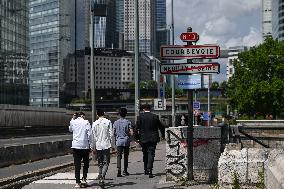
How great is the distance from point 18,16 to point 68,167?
123025mm

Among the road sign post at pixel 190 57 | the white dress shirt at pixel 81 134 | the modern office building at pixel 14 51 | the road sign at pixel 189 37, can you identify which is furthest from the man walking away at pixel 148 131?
the modern office building at pixel 14 51

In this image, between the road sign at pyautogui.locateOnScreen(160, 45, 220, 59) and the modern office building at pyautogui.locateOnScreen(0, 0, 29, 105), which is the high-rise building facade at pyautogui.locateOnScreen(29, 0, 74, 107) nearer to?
the modern office building at pyautogui.locateOnScreen(0, 0, 29, 105)

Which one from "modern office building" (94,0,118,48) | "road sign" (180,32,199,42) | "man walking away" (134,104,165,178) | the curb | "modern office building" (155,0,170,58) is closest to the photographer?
"road sign" (180,32,199,42)

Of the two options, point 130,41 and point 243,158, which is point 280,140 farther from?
point 130,41

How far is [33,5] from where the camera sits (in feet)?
493

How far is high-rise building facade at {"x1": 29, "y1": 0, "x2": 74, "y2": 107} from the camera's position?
476 feet

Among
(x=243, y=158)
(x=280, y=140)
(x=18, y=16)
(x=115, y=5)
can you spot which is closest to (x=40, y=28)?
(x=18, y=16)

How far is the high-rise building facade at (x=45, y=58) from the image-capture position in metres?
145

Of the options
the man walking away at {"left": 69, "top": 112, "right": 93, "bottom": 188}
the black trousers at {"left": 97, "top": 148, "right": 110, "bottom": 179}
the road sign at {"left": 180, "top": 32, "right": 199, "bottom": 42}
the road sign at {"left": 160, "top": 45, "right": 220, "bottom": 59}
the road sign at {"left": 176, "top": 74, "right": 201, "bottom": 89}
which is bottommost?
the black trousers at {"left": 97, "top": 148, "right": 110, "bottom": 179}

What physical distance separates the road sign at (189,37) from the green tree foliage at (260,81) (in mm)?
67191

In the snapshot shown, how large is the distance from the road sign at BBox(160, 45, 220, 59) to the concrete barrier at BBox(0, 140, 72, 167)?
8.25m

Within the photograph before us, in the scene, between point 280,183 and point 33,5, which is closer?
point 280,183

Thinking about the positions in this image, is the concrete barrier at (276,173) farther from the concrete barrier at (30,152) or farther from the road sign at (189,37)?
the concrete barrier at (30,152)

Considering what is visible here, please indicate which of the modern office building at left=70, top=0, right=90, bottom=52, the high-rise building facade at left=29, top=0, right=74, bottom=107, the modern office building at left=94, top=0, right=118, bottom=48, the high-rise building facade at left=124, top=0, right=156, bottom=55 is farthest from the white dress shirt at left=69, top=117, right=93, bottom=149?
the high-rise building facade at left=29, top=0, right=74, bottom=107
